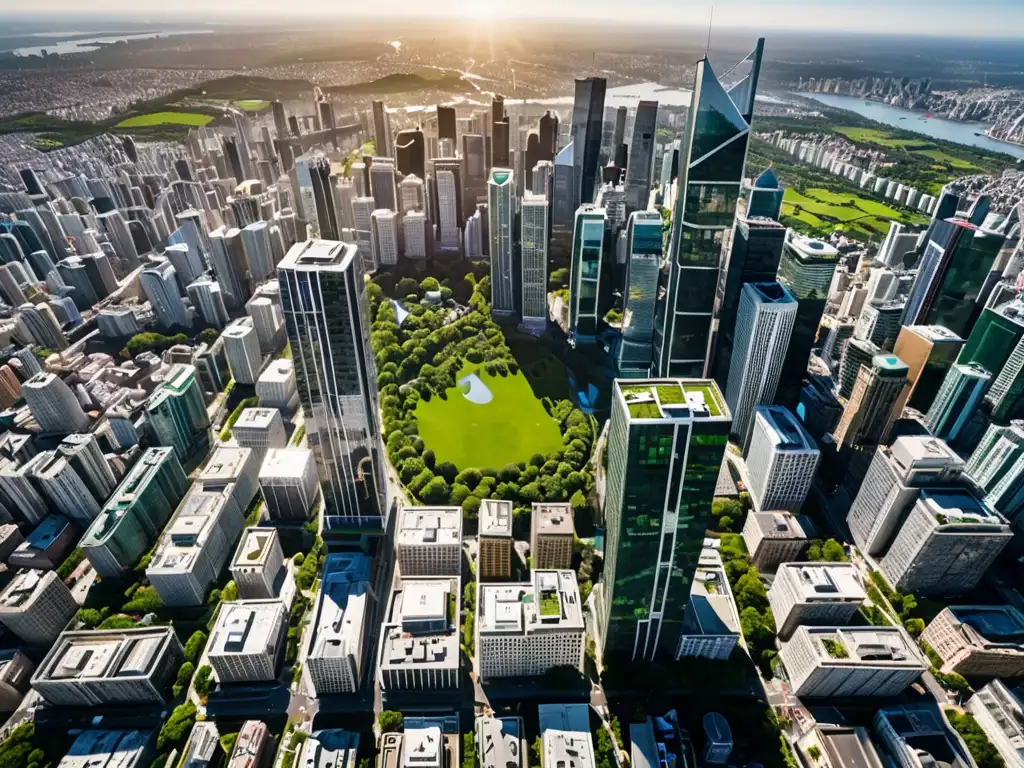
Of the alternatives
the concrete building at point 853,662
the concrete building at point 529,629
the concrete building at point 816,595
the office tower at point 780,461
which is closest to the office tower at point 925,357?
the office tower at point 780,461

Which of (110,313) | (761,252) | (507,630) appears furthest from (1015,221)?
(110,313)

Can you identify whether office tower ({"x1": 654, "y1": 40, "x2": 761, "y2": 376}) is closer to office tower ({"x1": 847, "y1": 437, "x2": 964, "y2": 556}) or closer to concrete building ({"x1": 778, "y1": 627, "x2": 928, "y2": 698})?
office tower ({"x1": 847, "y1": 437, "x2": 964, "y2": 556})

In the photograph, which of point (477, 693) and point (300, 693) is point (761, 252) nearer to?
point (477, 693)

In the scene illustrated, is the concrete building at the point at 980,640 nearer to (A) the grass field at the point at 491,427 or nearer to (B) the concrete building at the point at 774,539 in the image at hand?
(B) the concrete building at the point at 774,539

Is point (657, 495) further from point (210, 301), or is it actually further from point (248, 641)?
point (210, 301)

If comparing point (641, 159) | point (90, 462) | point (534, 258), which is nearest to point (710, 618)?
point (534, 258)

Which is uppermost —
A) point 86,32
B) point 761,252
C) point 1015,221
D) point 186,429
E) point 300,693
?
point 86,32

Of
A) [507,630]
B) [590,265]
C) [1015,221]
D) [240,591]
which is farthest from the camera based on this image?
[1015,221]
